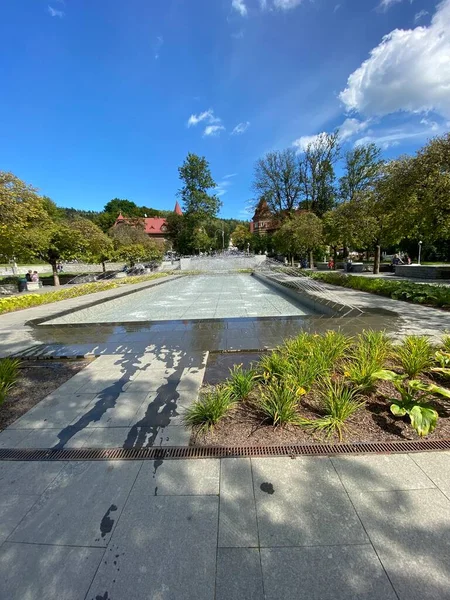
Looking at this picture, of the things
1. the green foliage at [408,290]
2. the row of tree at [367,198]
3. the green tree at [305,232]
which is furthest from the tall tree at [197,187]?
the green foliage at [408,290]

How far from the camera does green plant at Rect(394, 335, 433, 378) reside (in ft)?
11.3

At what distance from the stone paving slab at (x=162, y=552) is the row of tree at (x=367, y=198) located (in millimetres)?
10841

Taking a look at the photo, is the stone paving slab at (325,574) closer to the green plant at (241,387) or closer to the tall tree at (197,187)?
the green plant at (241,387)

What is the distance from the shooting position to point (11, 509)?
6.45 ft

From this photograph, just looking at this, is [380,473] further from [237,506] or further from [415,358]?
[415,358]

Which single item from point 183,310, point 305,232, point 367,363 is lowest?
point 183,310

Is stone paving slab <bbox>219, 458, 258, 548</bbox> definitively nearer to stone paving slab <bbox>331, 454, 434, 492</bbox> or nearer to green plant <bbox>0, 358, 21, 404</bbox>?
stone paving slab <bbox>331, 454, 434, 492</bbox>

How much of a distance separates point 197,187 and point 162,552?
50757mm

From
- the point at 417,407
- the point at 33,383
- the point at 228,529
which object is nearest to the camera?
the point at 228,529

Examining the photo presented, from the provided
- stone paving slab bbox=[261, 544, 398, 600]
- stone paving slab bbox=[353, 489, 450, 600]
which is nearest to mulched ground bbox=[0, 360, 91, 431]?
stone paving slab bbox=[261, 544, 398, 600]

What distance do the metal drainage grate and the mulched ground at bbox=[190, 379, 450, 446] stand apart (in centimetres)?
6

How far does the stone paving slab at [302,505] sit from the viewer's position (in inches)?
65.9

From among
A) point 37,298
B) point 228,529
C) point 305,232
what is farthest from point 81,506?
point 305,232

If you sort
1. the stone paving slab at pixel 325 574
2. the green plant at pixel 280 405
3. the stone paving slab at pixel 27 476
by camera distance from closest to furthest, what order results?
1. the stone paving slab at pixel 325 574
2. the stone paving slab at pixel 27 476
3. the green plant at pixel 280 405
